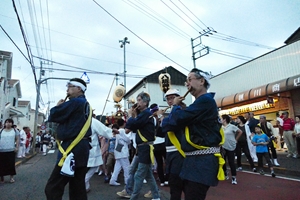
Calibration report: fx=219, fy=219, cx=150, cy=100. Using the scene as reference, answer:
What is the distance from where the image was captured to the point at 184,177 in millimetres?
2068

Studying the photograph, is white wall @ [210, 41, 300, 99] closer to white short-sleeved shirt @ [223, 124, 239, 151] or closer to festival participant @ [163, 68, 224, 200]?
white short-sleeved shirt @ [223, 124, 239, 151]

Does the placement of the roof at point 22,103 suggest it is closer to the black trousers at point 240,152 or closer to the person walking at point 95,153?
the person walking at point 95,153

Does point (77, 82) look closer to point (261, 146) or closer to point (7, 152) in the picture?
point (7, 152)

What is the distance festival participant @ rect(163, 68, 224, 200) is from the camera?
1963mm

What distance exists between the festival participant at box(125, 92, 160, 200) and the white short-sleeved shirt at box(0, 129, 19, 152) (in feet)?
14.7

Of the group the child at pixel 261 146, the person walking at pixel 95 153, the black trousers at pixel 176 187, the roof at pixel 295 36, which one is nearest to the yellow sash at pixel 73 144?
the black trousers at pixel 176 187

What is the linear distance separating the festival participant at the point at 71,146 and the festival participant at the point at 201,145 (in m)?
1.27

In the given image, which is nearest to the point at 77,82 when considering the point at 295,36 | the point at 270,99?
the point at 270,99

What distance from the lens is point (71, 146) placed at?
2.64 meters

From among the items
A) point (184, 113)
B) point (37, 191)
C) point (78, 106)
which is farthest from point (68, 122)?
point (37, 191)

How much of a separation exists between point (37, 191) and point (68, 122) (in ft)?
12.0

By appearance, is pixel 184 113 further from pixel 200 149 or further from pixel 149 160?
pixel 149 160

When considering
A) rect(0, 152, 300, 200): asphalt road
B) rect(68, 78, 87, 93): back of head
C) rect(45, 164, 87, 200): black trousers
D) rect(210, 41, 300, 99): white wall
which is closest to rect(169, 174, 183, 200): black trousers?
rect(45, 164, 87, 200): black trousers

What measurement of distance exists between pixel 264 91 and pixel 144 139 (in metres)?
10.4
